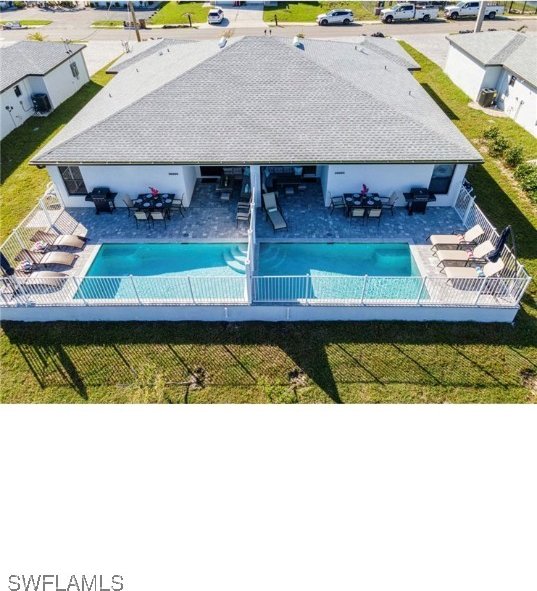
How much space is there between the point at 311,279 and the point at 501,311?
21.8 ft

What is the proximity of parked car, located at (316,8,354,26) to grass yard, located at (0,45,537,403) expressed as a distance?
4790 cm

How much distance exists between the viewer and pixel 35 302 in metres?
13.5

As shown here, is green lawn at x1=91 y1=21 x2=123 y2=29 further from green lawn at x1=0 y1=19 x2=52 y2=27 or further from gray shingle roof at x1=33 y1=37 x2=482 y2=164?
gray shingle roof at x1=33 y1=37 x2=482 y2=164

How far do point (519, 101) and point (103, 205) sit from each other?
26944mm

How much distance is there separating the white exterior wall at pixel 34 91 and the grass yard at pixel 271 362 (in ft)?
66.9

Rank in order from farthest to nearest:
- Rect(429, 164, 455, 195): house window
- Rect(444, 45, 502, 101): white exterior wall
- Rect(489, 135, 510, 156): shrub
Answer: Rect(444, 45, 502, 101): white exterior wall, Rect(489, 135, 510, 156): shrub, Rect(429, 164, 455, 195): house window

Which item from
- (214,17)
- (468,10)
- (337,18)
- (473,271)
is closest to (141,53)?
(473,271)

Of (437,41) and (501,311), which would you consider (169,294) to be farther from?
(437,41)

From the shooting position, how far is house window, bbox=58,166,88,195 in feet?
56.1

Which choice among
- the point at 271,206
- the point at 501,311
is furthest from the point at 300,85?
the point at 501,311

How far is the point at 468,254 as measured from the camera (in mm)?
14680

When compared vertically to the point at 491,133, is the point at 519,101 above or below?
above

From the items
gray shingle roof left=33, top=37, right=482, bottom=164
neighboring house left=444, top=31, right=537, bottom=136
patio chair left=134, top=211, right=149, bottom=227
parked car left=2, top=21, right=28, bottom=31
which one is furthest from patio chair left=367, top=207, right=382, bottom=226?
parked car left=2, top=21, right=28, bottom=31

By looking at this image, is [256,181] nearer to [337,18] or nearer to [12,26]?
[337,18]
